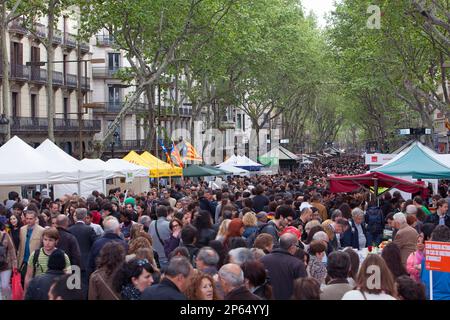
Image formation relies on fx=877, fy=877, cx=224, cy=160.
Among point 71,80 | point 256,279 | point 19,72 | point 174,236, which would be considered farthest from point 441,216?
point 71,80

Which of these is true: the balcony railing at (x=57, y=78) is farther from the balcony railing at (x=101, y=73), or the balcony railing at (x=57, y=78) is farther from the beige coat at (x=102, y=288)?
the beige coat at (x=102, y=288)

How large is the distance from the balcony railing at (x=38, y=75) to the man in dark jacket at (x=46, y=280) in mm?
39430

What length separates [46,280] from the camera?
7.42 m

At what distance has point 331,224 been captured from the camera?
12312 millimetres

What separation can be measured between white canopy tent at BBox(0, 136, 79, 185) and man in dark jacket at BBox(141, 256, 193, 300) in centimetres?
1179

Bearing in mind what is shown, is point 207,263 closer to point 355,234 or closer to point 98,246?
point 98,246

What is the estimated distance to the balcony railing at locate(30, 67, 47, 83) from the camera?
151 feet

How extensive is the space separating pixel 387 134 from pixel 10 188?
4634cm

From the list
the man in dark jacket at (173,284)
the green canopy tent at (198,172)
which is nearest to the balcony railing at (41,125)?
the green canopy tent at (198,172)

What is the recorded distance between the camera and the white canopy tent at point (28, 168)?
18.2 metres
